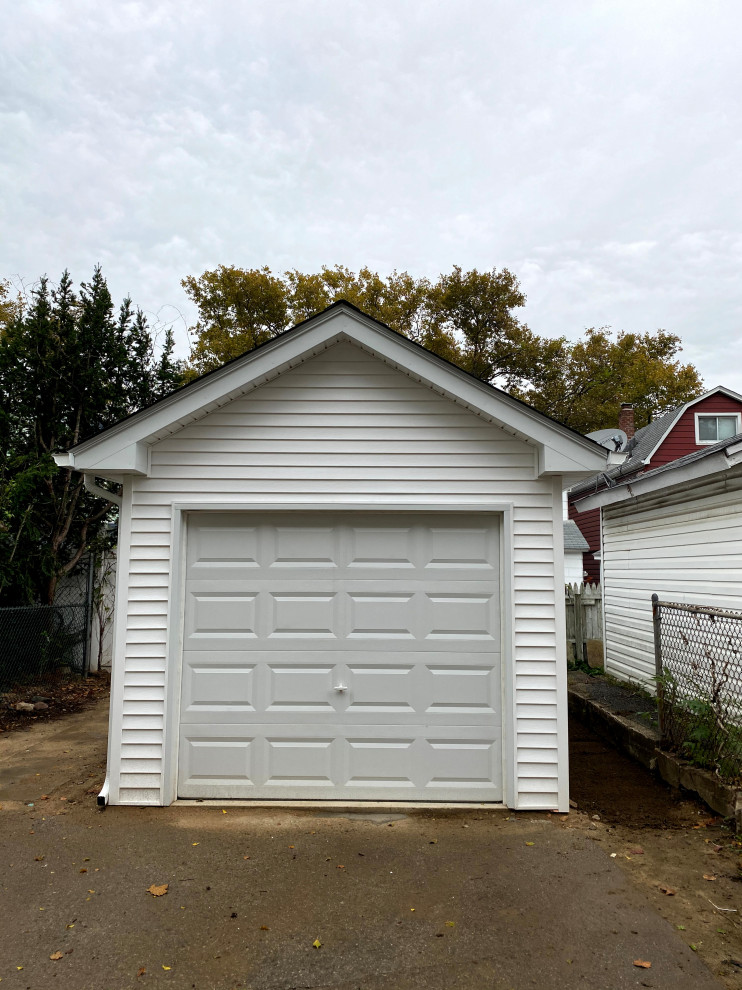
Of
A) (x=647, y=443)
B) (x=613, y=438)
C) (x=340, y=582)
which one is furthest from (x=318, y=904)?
(x=613, y=438)

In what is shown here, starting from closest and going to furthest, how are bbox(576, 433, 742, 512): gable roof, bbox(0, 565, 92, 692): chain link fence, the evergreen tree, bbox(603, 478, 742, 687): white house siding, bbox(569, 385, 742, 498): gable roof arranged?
bbox(576, 433, 742, 512): gable roof
bbox(603, 478, 742, 687): white house siding
bbox(0, 565, 92, 692): chain link fence
the evergreen tree
bbox(569, 385, 742, 498): gable roof

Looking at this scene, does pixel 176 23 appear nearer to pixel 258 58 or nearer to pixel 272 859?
pixel 258 58

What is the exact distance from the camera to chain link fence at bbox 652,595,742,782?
5285mm

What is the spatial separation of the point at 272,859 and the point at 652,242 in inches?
1389

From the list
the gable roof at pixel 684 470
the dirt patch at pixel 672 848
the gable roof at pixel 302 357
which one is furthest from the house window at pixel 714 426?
the gable roof at pixel 302 357

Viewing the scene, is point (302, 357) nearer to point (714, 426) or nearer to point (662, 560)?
point (662, 560)

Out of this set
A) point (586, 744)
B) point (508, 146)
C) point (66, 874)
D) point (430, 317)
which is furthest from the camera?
point (430, 317)

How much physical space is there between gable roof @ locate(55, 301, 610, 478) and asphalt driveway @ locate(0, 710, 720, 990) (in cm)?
289

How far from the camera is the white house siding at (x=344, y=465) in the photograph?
5.52 metres

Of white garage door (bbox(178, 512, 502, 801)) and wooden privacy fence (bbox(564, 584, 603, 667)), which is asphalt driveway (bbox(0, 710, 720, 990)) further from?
wooden privacy fence (bbox(564, 584, 603, 667))

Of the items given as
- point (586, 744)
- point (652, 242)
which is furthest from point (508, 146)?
point (652, 242)

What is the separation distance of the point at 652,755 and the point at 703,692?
2.97 ft

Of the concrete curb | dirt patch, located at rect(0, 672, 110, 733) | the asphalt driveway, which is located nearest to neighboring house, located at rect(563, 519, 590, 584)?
the concrete curb

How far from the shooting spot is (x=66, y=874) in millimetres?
4242
